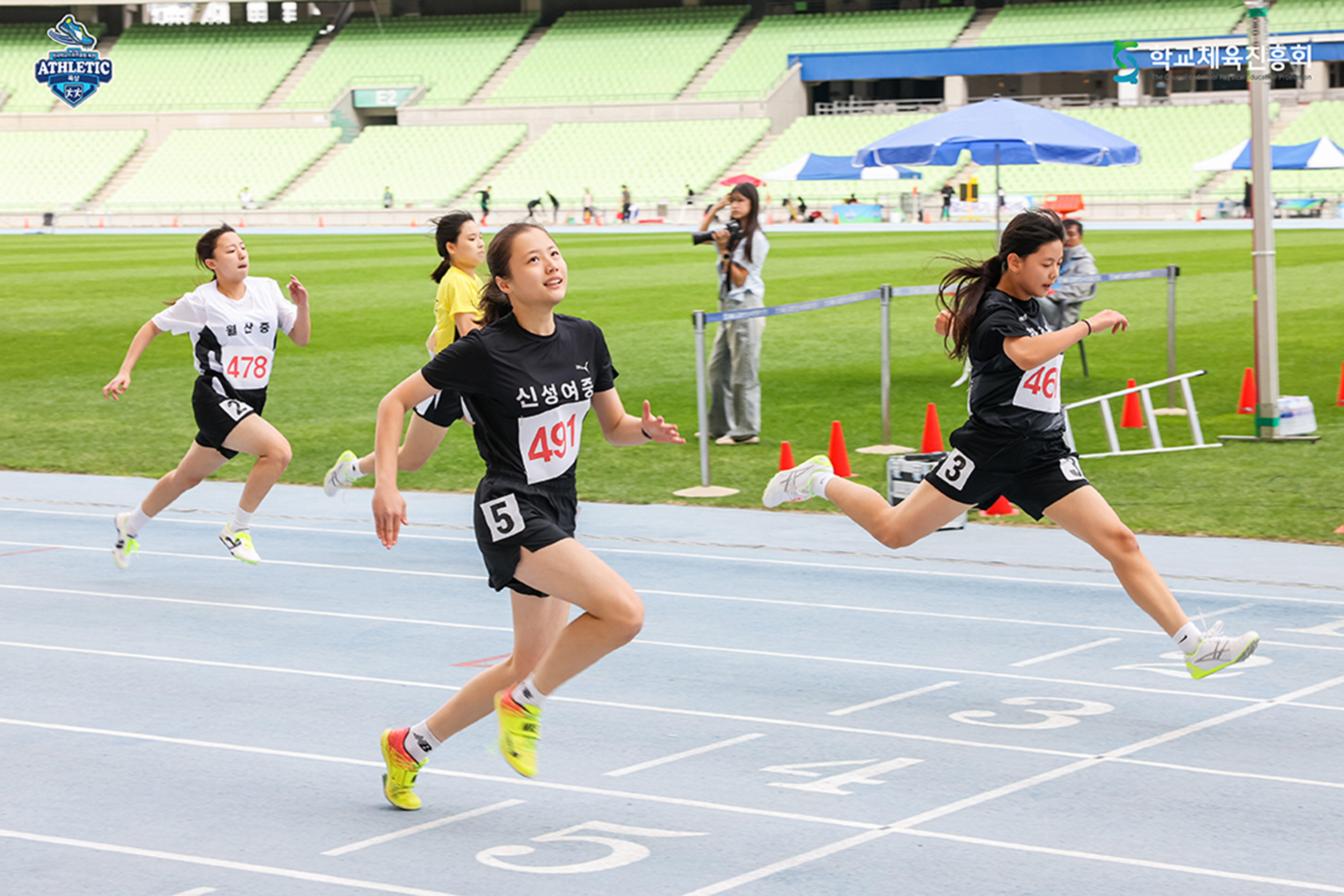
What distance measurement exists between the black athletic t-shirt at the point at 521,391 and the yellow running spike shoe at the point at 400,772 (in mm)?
931

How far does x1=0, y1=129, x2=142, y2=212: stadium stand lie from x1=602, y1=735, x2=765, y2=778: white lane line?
73.3m

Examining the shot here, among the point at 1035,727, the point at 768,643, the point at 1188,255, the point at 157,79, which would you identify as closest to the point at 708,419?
the point at 768,643

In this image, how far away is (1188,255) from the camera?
3588 cm

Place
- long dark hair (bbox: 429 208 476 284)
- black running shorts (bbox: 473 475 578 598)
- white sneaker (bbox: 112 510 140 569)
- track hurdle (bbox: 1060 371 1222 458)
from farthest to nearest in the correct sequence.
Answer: track hurdle (bbox: 1060 371 1222 458)
white sneaker (bbox: 112 510 140 569)
long dark hair (bbox: 429 208 476 284)
black running shorts (bbox: 473 475 578 598)

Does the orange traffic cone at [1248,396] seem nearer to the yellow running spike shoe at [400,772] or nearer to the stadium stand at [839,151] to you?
the yellow running spike shoe at [400,772]

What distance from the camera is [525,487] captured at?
519 cm

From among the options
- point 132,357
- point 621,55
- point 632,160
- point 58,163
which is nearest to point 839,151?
point 632,160

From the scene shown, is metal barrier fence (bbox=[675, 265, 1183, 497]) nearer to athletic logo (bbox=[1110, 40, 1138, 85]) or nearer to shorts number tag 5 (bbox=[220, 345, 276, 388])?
shorts number tag 5 (bbox=[220, 345, 276, 388])

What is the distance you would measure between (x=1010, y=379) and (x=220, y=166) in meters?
73.0

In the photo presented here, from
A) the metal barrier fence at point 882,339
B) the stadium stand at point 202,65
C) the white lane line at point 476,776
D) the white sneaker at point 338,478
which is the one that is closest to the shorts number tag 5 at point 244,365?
the white sneaker at point 338,478

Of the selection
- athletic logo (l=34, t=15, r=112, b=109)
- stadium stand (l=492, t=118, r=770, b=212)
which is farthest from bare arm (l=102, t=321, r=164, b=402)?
athletic logo (l=34, t=15, r=112, b=109)

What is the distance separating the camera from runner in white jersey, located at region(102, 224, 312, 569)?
9.45 meters

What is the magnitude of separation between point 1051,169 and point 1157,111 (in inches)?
236

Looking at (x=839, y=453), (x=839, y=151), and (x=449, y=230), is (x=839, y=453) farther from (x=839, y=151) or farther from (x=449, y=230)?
(x=839, y=151)
